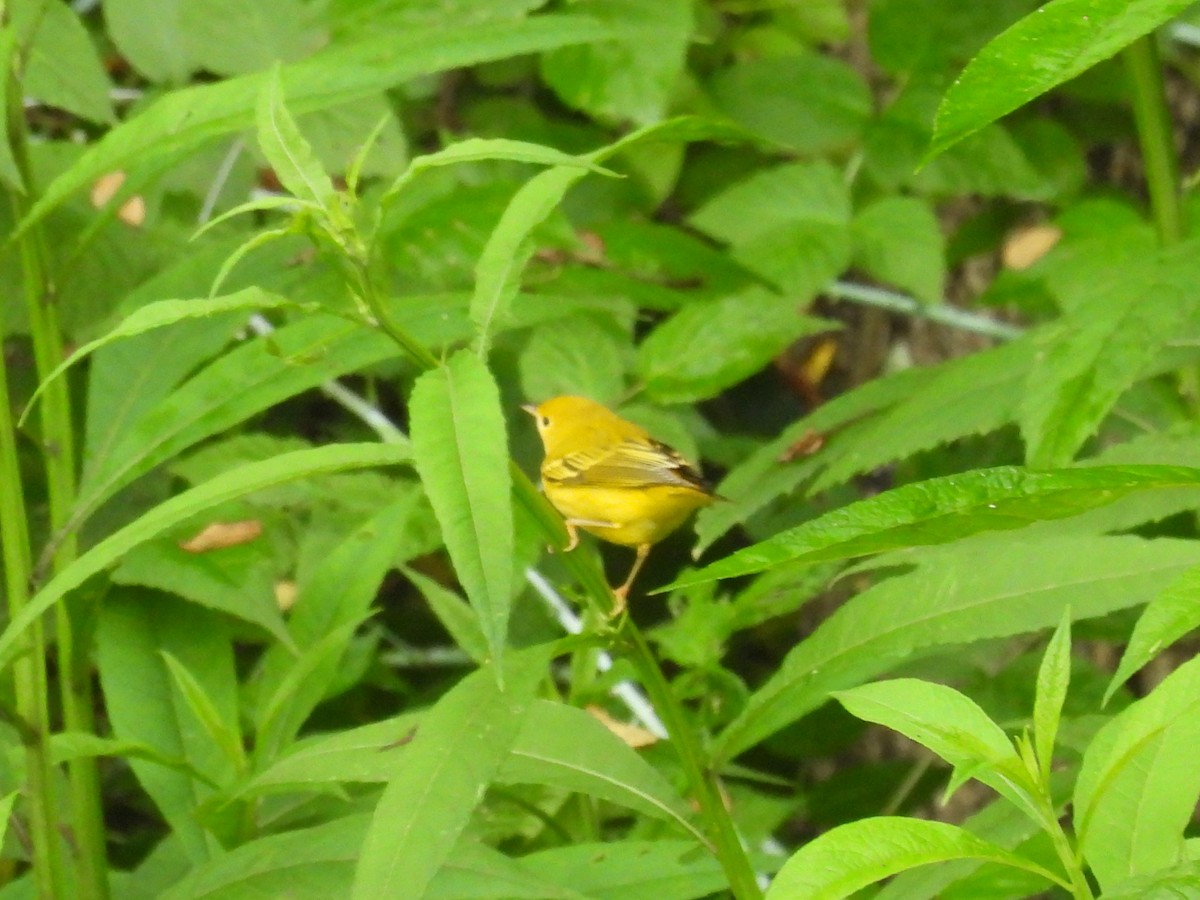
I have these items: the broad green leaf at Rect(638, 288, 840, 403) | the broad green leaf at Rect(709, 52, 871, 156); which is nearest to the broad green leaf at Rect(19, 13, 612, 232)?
the broad green leaf at Rect(638, 288, 840, 403)

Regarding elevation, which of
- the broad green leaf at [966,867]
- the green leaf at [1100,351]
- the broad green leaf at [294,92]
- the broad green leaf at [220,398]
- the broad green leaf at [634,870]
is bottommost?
the broad green leaf at [966,867]

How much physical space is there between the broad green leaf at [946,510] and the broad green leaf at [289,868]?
1.55 feet

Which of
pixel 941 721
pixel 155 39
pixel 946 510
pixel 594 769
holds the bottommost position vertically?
pixel 594 769

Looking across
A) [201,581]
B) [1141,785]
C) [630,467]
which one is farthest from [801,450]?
[1141,785]

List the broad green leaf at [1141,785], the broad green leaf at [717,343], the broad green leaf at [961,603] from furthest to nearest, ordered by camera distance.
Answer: the broad green leaf at [717,343] < the broad green leaf at [961,603] < the broad green leaf at [1141,785]

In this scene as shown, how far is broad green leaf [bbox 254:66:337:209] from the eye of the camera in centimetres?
90

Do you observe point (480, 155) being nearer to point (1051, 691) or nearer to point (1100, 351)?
point (1051, 691)

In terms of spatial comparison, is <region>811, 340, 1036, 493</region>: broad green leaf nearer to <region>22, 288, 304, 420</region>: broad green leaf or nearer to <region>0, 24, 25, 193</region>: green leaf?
<region>22, 288, 304, 420</region>: broad green leaf

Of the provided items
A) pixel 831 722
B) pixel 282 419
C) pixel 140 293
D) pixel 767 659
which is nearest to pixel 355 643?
pixel 140 293

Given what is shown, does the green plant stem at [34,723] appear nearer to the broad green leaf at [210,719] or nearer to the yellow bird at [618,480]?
the broad green leaf at [210,719]

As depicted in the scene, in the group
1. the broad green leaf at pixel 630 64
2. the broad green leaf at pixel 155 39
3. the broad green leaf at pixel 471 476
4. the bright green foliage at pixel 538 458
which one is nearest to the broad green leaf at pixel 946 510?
the bright green foliage at pixel 538 458

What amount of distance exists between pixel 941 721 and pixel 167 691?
895 millimetres

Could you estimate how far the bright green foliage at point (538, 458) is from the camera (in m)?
0.82

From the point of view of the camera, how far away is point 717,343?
6.02 feet
